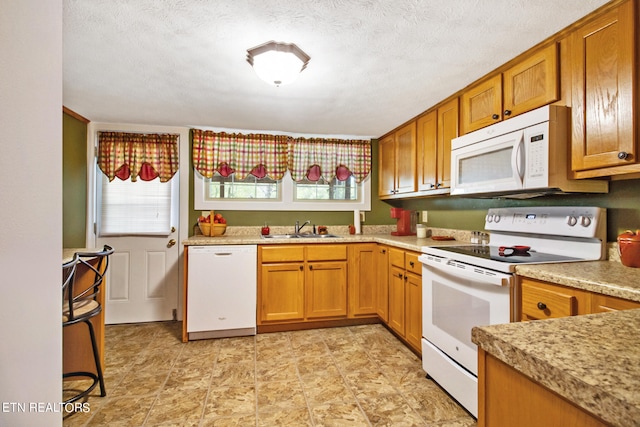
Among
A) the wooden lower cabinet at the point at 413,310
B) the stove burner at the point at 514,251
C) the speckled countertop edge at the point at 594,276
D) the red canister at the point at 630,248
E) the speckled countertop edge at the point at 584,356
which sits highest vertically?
the red canister at the point at 630,248

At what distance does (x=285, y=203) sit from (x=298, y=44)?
2131 millimetres

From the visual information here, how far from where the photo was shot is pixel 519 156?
1742 millimetres

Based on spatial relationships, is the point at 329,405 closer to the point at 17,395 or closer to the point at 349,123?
the point at 17,395

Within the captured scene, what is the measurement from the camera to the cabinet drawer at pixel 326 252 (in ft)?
10.0

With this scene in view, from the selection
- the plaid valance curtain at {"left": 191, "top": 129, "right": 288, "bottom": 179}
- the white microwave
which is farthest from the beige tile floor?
the plaid valance curtain at {"left": 191, "top": 129, "right": 288, "bottom": 179}

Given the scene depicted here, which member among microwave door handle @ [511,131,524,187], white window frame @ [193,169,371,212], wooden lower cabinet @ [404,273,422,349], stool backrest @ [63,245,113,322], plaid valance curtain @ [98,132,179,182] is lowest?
wooden lower cabinet @ [404,273,422,349]

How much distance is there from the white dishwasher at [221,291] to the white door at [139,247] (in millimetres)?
702

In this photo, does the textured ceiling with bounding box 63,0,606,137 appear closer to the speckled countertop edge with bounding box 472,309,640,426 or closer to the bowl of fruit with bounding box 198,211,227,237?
the bowl of fruit with bounding box 198,211,227,237

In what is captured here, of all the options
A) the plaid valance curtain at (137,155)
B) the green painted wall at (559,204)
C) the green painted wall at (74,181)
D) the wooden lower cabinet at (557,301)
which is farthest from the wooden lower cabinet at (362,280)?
the green painted wall at (74,181)

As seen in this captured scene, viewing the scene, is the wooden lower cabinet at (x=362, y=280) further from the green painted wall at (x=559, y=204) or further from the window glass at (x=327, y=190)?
the window glass at (x=327, y=190)

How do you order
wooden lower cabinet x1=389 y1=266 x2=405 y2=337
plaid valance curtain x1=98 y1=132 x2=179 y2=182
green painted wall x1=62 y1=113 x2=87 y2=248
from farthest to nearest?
plaid valance curtain x1=98 y1=132 x2=179 y2=182
green painted wall x1=62 y1=113 x2=87 y2=248
wooden lower cabinet x1=389 y1=266 x2=405 y2=337

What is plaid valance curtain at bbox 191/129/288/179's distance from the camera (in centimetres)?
337

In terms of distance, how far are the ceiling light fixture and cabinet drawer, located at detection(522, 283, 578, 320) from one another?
5.48 ft

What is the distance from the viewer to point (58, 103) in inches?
34.9
